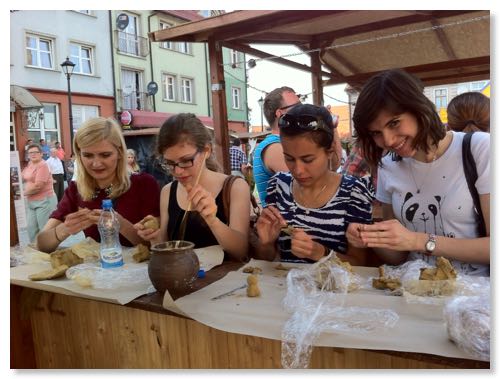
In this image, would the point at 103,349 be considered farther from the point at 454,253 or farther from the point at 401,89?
the point at 401,89

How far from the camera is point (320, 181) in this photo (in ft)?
5.05

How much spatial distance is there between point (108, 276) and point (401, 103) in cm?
112

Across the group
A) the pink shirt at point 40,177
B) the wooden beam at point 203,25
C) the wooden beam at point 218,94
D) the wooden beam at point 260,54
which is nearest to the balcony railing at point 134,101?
the pink shirt at point 40,177

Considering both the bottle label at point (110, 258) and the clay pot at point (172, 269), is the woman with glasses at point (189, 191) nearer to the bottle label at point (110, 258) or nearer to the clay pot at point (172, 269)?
the bottle label at point (110, 258)

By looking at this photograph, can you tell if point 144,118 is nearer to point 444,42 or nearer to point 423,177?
point 444,42

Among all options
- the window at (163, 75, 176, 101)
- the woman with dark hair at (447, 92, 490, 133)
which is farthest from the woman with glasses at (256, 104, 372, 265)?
the window at (163, 75, 176, 101)

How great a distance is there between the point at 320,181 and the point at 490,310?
76 centimetres

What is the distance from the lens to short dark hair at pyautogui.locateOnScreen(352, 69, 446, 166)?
1.25 meters

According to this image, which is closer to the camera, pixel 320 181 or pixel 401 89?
pixel 401 89

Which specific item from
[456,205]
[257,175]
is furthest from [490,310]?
[257,175]

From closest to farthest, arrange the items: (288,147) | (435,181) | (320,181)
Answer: (435,181), (288,147), (320,181)

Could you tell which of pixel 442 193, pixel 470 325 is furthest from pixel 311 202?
pixel 470 325
